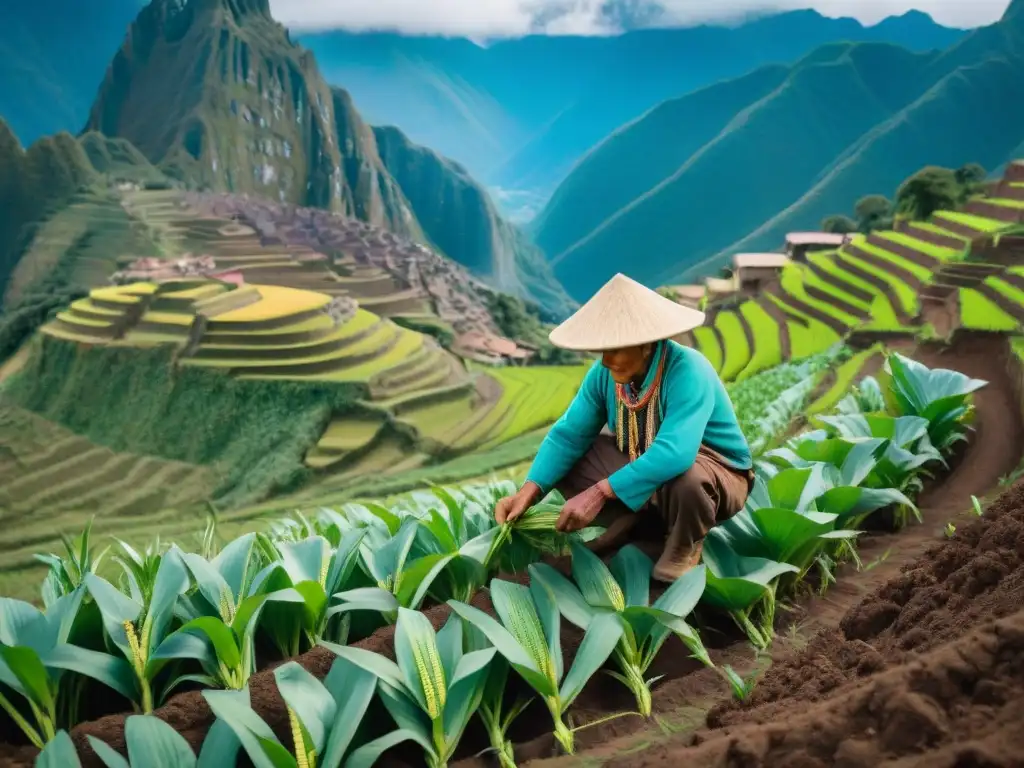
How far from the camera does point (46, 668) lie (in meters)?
1.48

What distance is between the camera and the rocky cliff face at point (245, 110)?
2278 centimetres

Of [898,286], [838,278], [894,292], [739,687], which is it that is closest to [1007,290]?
[894,292]

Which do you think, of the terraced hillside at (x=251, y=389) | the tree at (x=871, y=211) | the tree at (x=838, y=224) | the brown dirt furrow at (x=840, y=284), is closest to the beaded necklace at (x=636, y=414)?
the brown dirt furrow at (x=840, y=284)

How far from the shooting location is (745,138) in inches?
898

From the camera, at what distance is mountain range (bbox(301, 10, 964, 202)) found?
21.8 m

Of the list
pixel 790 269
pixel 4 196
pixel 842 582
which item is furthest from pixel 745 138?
pixel 842 582

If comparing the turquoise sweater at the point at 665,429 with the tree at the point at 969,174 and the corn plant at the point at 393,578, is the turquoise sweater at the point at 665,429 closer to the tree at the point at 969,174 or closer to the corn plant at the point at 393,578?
the corn plant at the point at 393,578

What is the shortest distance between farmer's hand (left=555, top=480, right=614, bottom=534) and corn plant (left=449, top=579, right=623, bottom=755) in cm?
16

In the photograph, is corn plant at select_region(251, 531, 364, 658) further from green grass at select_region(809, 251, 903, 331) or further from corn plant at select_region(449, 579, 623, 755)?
green grass at select_region(809, 251, 903, 331)

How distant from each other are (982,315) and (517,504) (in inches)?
171

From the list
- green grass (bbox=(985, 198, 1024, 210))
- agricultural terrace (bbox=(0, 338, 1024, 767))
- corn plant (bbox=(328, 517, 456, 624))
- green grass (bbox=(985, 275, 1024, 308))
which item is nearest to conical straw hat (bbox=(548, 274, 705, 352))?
agricultural terrace (bbox=(0, 338, 1024, 767))

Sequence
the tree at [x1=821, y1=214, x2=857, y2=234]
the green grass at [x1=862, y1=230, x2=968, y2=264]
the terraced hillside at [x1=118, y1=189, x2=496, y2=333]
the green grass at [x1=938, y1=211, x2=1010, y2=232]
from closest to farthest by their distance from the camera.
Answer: the green grass at [x1=862, y1=230, x2=968, y2=264]
the green grass at [x1=938, y1=211, x2=1010, y2=232]
the terraced hillside at [x1=118, y1=189, x2=496, y2=333]
the tree at [x1=821, y1=214, x2=857, y2=234]

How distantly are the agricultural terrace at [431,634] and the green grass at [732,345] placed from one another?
687 cm

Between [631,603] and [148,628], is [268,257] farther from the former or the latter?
[631,603]
